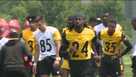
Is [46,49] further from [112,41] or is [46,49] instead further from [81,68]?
[112,41]

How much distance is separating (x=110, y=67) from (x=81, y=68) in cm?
179

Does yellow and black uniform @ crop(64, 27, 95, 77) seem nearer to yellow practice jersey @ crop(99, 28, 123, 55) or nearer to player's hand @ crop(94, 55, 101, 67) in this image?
player's hand @ crop(94, 55, 101, 67)

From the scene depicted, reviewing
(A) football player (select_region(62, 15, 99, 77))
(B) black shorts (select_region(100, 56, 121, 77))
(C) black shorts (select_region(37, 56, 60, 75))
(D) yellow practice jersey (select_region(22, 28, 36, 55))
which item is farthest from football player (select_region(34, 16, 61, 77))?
(B) black shorts (select_region(100, 56, 121, 77))

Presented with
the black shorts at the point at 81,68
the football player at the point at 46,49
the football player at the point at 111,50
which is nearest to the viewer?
the black shorts at the point at 81,68

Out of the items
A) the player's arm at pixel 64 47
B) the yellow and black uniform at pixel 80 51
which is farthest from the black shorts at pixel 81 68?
the player's arm at pixel 64 47

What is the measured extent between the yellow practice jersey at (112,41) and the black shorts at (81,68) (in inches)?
59.8

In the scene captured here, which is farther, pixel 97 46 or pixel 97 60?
pixel 97 60

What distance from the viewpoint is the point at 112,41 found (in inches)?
553

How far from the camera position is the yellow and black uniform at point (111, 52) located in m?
14.0

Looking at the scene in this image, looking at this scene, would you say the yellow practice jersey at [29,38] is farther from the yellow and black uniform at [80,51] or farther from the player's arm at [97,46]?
the yellow and black uniform at [80,51]

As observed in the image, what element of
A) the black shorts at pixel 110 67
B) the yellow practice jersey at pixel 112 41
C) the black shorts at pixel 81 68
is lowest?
the black shorts at pixel 110 67

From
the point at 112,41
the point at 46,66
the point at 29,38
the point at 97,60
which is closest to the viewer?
the point at 46,66

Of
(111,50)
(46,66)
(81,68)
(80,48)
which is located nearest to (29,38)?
(46,66)

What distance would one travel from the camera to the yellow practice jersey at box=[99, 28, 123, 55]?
1398 centimetres
